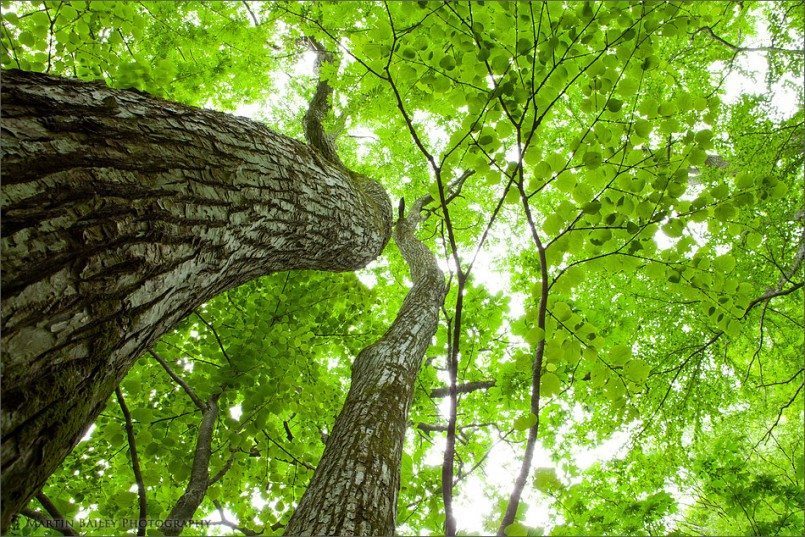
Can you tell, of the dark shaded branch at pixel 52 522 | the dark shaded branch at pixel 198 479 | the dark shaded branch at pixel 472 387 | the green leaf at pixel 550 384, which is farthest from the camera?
the dark shaded branch at pixel 472 387

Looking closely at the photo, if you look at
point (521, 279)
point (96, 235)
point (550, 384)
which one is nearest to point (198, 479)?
point (96, 235)

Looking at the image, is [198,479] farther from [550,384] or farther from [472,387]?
[472,387]

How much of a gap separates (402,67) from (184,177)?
2.79ft

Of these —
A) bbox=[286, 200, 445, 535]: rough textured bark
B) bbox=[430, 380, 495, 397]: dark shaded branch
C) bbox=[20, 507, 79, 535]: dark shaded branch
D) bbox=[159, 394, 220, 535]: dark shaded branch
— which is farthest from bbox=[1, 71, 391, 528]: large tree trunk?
bbox=[430, 380, 495, 397]: dark shaded branch

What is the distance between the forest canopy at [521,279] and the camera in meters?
1.34

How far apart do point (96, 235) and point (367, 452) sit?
3.96ft

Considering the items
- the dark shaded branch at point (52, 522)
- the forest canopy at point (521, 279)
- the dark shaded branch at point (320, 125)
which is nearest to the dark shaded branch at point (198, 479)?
the forest canopy at point (521, 279)

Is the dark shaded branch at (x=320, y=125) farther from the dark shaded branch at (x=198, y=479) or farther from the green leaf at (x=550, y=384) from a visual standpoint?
the green leaf at (x=550, y=384)

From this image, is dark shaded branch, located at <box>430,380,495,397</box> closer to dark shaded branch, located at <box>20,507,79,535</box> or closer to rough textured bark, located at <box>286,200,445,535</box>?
rough textured bark, located at <box>286,200,445,535</box>

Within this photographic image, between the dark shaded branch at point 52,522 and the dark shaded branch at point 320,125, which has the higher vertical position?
the dark shaded branch at point 320,125

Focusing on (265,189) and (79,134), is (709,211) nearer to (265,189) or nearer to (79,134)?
(265,189)

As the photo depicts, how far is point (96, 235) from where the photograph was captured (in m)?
0.97

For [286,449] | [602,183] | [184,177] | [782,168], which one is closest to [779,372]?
[782,168]

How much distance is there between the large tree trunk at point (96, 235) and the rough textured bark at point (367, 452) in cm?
79
